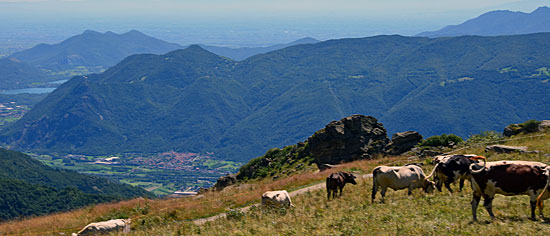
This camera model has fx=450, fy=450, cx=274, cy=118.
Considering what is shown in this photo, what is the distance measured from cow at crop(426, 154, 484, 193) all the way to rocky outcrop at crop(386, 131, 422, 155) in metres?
20.4

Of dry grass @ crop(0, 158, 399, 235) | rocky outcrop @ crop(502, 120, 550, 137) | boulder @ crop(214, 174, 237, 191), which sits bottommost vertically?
boulder @ crop(214, 174, 237, 191)

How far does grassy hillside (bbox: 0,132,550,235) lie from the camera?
15.5 meters

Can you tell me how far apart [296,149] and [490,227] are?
36.1 meters

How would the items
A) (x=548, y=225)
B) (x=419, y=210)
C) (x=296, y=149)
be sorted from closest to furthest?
1. (x=548, y=225)
2. (x=419, y=210)
3. (x=296, y=149)

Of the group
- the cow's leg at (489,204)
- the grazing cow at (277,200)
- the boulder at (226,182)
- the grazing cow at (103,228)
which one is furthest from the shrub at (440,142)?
the grazing cow at (103,228)

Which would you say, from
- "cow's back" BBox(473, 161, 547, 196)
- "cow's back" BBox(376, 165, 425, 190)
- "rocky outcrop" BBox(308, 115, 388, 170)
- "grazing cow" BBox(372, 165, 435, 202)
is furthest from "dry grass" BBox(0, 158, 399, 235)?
"cow's back" BBox(473, 161, 547, 196)

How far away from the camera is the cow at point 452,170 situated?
2059 centimetres

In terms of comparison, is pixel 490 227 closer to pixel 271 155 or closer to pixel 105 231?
pixel 105 231

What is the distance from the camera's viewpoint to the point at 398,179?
21.5 m

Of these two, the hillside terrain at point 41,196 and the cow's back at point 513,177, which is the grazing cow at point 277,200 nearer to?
the cow's back at point 513,177

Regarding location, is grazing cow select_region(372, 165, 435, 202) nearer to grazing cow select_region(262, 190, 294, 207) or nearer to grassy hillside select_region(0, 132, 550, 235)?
grassy hillside select_region(0, 132, 550, 235)

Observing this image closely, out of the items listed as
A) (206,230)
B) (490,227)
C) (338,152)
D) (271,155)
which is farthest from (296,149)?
(490,227)

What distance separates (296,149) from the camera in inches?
1987

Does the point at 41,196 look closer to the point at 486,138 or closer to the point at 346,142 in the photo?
the point at 346,142
